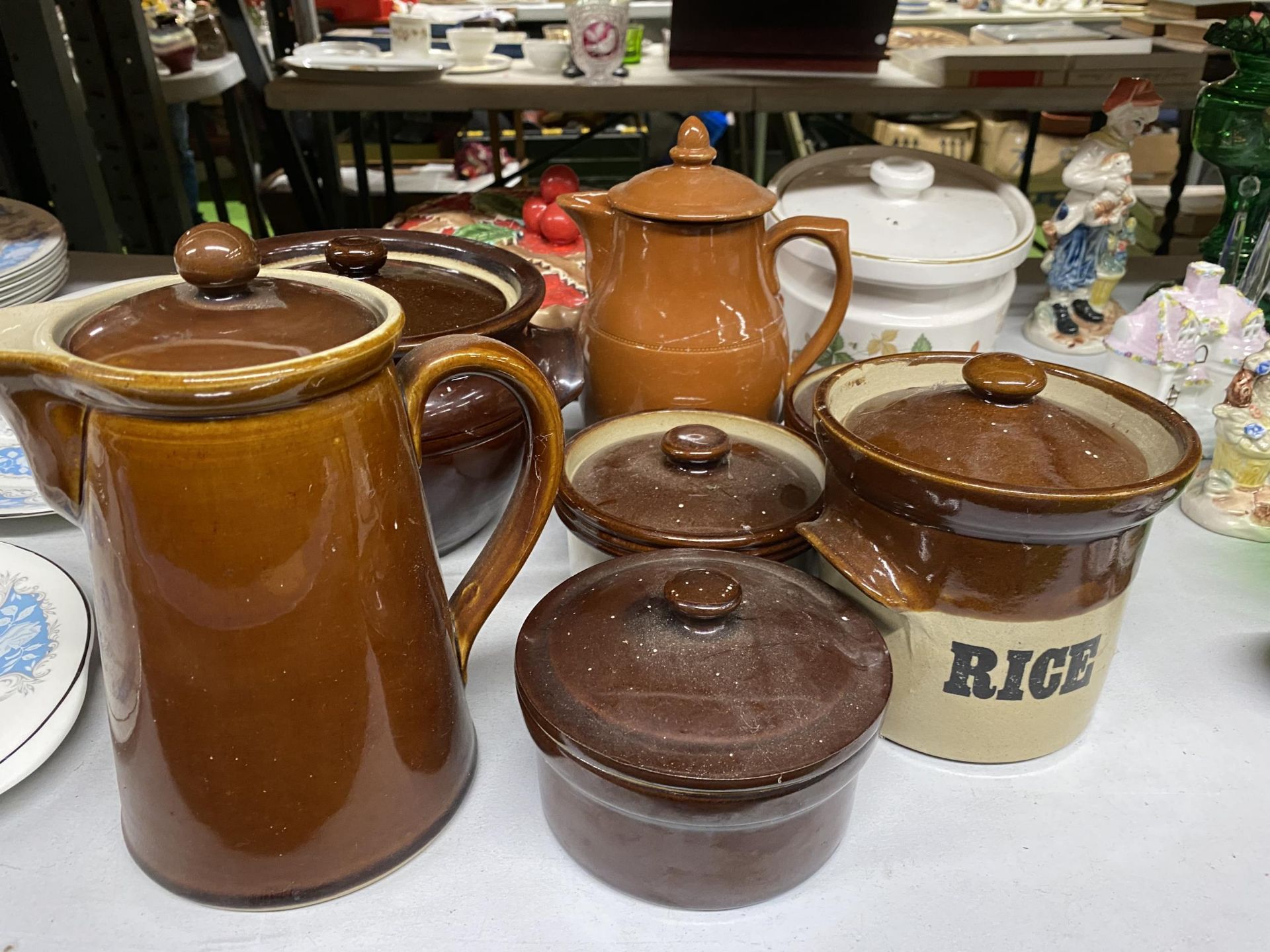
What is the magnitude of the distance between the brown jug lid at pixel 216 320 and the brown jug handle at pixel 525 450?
0.05 meters

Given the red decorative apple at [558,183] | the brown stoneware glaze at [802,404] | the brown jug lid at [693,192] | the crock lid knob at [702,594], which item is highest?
the brown jug lid at [693,192]

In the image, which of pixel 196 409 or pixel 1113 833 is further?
pixel 1113 833

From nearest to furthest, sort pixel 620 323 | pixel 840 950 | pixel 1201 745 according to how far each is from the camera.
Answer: pixel 840 950, pixel 1201 745, pixel 620 323

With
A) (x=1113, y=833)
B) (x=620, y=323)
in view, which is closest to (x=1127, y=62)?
(x=620, y=323)

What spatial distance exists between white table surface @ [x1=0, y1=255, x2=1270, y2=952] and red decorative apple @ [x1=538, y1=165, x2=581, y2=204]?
89 centimetres

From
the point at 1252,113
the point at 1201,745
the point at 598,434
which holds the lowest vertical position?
the point at 1201,745

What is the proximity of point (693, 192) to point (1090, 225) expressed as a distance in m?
0.61

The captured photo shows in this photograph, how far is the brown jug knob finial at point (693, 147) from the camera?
2.71 ft

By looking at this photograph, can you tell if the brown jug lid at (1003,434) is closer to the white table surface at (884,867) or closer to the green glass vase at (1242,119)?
the white table surface at (884,867)

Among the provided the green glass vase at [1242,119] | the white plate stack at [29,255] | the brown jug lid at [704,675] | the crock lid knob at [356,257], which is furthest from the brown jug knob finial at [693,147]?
the white plate stack at [29,255]

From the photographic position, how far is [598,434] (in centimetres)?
79

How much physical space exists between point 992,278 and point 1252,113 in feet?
1.10

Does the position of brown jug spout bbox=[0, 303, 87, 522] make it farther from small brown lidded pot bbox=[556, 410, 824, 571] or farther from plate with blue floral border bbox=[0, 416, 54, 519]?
plate with blue floral border bbox=[0, 416, 54, 519]

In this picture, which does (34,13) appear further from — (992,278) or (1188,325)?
(1188,325)
